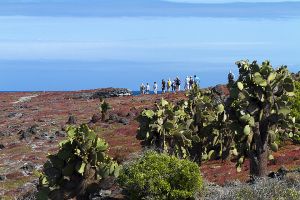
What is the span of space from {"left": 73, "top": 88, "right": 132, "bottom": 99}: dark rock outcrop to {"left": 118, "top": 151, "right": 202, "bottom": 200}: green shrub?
302 ft

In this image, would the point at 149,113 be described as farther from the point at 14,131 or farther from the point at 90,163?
the point at 14,131

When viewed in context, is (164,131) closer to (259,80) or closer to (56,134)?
(259,80)

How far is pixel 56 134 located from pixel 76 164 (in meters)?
47.0

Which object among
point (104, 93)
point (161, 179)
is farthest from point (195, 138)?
point (104, 93)

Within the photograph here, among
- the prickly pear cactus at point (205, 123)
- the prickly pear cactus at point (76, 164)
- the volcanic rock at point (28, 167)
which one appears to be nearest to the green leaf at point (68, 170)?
the prickly pear cactus at point (76, 164)

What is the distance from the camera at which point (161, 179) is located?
2695cm

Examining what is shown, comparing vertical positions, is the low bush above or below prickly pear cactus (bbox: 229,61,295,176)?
below

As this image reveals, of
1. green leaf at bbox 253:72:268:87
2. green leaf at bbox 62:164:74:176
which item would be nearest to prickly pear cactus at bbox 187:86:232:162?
green leaf at bbox 253:72:268:87

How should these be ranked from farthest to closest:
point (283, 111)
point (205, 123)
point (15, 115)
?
point (15, 115), point (205, 123), point (283, 111)

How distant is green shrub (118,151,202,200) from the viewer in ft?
87.6

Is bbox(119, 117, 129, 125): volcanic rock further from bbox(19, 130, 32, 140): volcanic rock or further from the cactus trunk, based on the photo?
the cactus trunk

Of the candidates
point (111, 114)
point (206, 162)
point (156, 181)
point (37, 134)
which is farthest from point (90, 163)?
point (111, 114)

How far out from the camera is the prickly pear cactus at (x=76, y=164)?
26.3 metres

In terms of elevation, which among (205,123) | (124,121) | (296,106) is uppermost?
(296,106)
